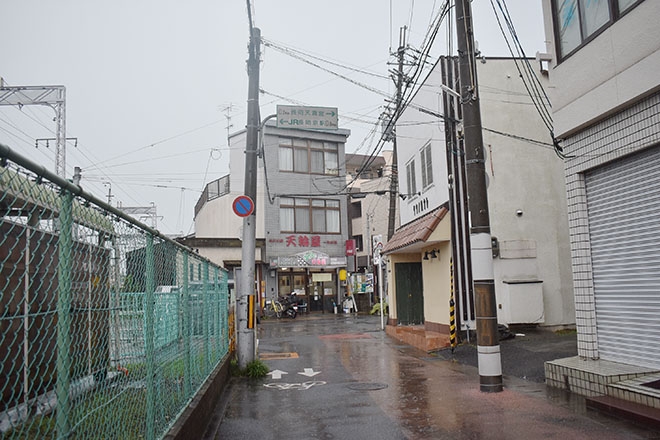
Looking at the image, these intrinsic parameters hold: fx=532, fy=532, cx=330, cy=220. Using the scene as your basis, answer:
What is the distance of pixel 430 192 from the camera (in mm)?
16203

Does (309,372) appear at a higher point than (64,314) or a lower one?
lower

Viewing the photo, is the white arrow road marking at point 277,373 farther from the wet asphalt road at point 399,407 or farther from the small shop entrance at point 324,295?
the small shop entrance at point 324,295

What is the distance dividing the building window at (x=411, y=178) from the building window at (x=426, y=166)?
47.9 inches

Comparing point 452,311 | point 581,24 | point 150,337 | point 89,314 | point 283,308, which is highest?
point 581,24

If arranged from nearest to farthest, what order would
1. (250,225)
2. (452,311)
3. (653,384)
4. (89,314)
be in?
(89,314), (653,384), (250,225), (452,311)

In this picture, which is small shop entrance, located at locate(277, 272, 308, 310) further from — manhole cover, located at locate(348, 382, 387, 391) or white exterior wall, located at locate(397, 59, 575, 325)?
manhole cover, located at locate(348, 382, 387, 391)

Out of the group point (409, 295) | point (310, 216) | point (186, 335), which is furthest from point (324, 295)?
point (186, 335)

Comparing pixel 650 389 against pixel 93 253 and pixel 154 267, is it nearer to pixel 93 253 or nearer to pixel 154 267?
pixel 154 267

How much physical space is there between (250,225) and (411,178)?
28.4 ft

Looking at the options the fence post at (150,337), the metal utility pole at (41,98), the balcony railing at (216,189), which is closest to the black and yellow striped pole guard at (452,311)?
the fence post at (150,337)

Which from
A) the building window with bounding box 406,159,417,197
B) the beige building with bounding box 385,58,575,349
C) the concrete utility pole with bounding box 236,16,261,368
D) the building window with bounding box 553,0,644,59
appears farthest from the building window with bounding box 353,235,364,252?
the building window with bounding box 553,0,644,59

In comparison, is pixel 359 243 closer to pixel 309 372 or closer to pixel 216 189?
pixel 216 189

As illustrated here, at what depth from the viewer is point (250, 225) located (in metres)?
11.5

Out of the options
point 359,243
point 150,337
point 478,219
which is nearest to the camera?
point 150,337
